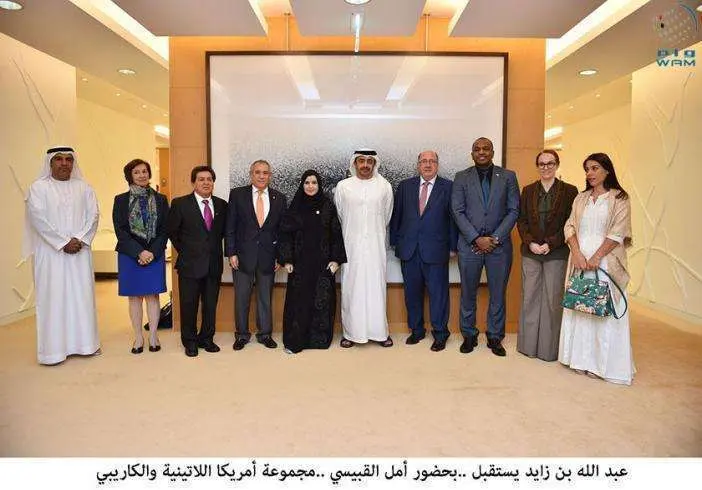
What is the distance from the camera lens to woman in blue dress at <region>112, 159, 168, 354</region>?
13.2 ft

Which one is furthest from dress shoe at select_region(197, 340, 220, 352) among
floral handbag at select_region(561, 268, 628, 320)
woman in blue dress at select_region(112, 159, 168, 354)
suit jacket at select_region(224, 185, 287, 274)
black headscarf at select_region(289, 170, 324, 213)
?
floral handbag at select_region(561, 268, 628, 320)

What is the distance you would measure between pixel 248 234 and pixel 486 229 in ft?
6.67

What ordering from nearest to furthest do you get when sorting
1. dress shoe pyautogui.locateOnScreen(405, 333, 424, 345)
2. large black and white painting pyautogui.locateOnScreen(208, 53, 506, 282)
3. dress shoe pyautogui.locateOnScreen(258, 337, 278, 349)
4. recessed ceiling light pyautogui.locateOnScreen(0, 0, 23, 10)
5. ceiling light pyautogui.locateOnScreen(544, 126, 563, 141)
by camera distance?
recessed ceiling light pyautogui.locateOnScreen(0, 0, 23, 10) → dress shoe pyautogui.locateOnScreen(258, 337, 278, 349) → dress shoe pyautogui.locateOnScreen(405, 333, 424, 345) → large black and white painting pyautogui.locateOnScreen(208, 53, 506, 282) → ceiling light pyautogui.locateOnScreen(544, 126, 563, 141)

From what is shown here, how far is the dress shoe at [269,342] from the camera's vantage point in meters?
4.32

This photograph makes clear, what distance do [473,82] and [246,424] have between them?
12.1ft

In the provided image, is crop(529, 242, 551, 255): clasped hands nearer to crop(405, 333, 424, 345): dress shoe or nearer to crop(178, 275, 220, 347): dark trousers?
crop(405, 333, 424, 345): dress shoe

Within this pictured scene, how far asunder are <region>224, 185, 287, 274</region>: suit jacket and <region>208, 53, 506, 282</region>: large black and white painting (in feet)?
1.80

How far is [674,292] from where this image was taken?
576 cm

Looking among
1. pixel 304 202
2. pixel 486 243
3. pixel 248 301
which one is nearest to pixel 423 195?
pixel 486 243

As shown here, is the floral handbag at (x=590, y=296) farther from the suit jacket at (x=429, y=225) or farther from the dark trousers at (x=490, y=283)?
the suit jacket at (x=429, y=225)

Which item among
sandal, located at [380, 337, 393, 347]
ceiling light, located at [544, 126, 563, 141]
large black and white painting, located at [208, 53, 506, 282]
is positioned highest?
ceiling light, located at [544, 126, 563, 141]

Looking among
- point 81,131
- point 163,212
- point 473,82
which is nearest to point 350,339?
point 163,212

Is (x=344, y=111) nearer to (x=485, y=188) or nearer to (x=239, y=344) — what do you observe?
(x=485, y=188)

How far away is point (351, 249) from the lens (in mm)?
4359
